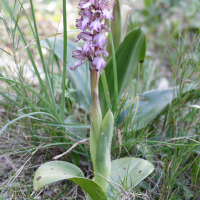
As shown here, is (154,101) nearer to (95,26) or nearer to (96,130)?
(96,130)

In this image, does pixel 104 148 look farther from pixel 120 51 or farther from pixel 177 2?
pixel 177 2

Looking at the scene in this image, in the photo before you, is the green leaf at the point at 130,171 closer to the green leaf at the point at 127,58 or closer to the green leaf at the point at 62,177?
the green leaf at the point at 62,177

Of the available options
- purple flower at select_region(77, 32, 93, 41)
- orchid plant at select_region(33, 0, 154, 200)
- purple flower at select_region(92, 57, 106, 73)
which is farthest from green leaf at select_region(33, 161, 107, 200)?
purple flower at select_region(77, 32, 93, 41)

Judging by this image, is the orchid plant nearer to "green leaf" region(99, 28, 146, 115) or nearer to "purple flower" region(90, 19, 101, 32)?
"purple flower" region(90, 19, 101, 32)

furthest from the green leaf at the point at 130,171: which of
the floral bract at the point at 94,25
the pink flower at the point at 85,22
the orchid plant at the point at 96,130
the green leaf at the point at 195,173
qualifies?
the pink flower at the point at 85,22

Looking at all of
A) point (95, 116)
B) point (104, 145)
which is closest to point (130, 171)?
point (104, 145)

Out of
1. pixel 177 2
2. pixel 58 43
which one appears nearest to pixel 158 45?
pixel 177 2

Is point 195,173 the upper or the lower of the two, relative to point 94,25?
lower
